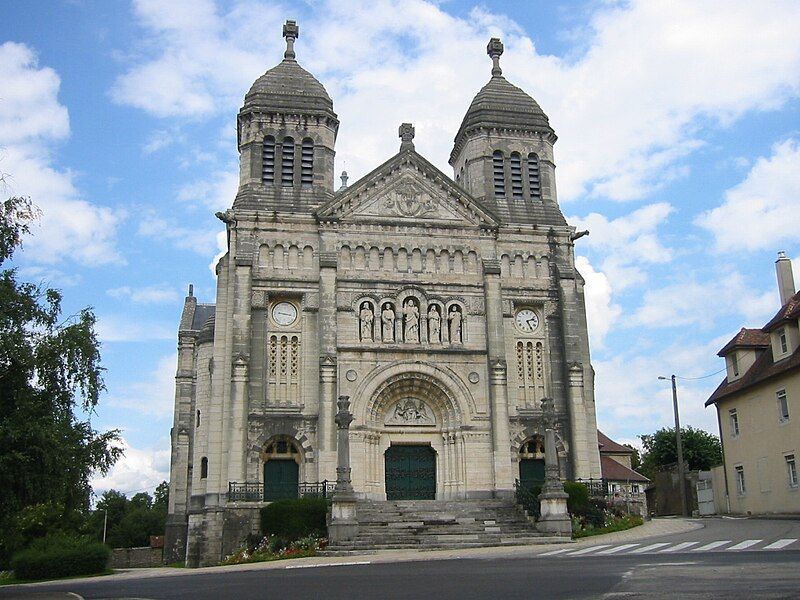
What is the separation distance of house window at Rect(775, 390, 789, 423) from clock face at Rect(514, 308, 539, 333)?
34.0 ft

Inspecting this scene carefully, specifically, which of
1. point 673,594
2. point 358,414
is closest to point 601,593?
point 673,594

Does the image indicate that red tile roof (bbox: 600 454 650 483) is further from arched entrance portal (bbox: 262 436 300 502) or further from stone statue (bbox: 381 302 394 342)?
arched entrance portal (bbox: 262 436 300 502)

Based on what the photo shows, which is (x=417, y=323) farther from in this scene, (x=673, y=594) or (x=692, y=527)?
(x=673, y=594)

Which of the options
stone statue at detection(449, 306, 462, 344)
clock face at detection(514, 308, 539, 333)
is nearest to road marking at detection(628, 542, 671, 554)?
stone statue at detection(449, 306, 462, 344)

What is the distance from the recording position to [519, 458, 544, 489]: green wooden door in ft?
120

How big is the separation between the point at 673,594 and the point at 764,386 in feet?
90.2

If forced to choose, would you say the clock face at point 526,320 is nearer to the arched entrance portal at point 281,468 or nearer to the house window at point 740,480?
the house window at point 740,480

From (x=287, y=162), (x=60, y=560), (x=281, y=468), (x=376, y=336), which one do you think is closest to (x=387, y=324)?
(x=376, y=336)

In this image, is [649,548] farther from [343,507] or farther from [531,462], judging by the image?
[531,462]

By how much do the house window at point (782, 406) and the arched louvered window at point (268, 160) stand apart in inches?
927

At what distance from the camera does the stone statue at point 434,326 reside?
121 ft

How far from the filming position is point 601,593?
11523 millimetres

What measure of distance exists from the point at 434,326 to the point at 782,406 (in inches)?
571

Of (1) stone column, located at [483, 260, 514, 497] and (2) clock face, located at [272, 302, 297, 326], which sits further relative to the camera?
(2) clock face, located at [272, 302, 297, 326]
